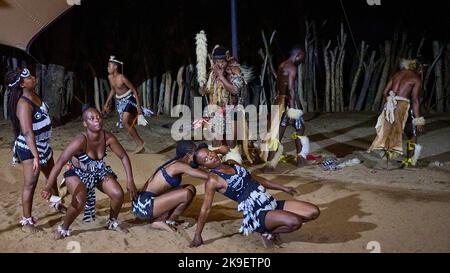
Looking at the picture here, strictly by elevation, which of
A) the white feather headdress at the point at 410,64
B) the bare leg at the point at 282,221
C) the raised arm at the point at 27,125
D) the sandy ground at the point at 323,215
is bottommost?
the sandy ground at the point at 323,215

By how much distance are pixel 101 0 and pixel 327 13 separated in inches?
214

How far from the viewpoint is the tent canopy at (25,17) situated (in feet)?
26.6

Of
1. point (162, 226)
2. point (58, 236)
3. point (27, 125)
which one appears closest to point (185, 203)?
point (162, 226)

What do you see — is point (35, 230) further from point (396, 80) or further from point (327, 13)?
point (327, 13)

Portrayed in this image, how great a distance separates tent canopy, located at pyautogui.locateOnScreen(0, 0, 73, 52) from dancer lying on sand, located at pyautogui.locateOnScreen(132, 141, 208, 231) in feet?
16.4

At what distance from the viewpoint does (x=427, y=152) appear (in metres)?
7.61

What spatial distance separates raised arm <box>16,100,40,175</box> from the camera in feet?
14.5

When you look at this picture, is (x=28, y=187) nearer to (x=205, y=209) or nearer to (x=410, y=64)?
(x=205, y=209)

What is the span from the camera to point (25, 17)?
8.37 m

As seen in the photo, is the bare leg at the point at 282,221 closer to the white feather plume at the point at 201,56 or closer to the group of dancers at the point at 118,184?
the group of dancers at the point at 118,184

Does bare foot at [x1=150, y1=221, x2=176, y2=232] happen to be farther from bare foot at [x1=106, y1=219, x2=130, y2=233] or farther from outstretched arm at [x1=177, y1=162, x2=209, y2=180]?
outstretched arm at [x1=177, y1=162, x2=209, y2=180]

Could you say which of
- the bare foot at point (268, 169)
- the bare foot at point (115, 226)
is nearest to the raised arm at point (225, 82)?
the bare foot at point (268, 169)

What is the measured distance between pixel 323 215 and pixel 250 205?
1.13 meters

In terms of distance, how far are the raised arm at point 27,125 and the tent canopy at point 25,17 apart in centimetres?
424
